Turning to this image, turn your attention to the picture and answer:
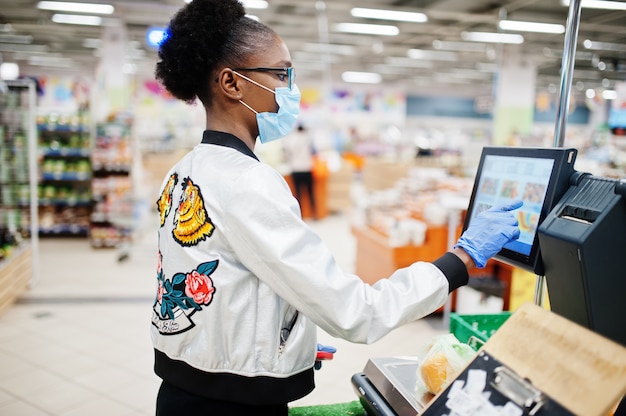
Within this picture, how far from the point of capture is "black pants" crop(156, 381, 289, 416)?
4.18ft

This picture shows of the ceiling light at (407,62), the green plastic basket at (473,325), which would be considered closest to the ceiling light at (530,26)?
the ceiling light at (407,62)

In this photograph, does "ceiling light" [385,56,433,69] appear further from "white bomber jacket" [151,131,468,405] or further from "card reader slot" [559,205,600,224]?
"white bomber jacket" [151,131,468,405]

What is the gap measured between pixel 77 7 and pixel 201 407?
36.0ft

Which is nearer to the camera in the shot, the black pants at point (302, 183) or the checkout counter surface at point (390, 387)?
the checkout counter surface at point (390, 387)

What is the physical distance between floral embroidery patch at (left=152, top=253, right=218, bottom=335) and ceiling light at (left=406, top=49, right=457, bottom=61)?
1527 cm

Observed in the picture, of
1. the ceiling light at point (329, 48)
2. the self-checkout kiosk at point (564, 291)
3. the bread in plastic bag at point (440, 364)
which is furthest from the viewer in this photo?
the ceiling light at point (329, 48)

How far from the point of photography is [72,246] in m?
7.75

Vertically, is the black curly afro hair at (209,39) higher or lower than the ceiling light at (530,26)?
lower

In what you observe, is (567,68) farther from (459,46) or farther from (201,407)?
(459,46)

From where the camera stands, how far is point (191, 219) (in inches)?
49.8

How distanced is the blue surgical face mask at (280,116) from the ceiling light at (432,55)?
14.9 metres

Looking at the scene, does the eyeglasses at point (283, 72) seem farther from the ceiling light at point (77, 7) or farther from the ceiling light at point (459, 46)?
the ceiling light at point (459, 46)

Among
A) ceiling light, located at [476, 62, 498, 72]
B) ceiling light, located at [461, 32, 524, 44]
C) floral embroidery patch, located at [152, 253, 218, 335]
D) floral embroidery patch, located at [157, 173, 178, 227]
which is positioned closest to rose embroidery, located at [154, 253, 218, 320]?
floral embroidery patch, located at [152, 253, 218, 335]

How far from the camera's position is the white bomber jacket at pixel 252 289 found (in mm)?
1129
